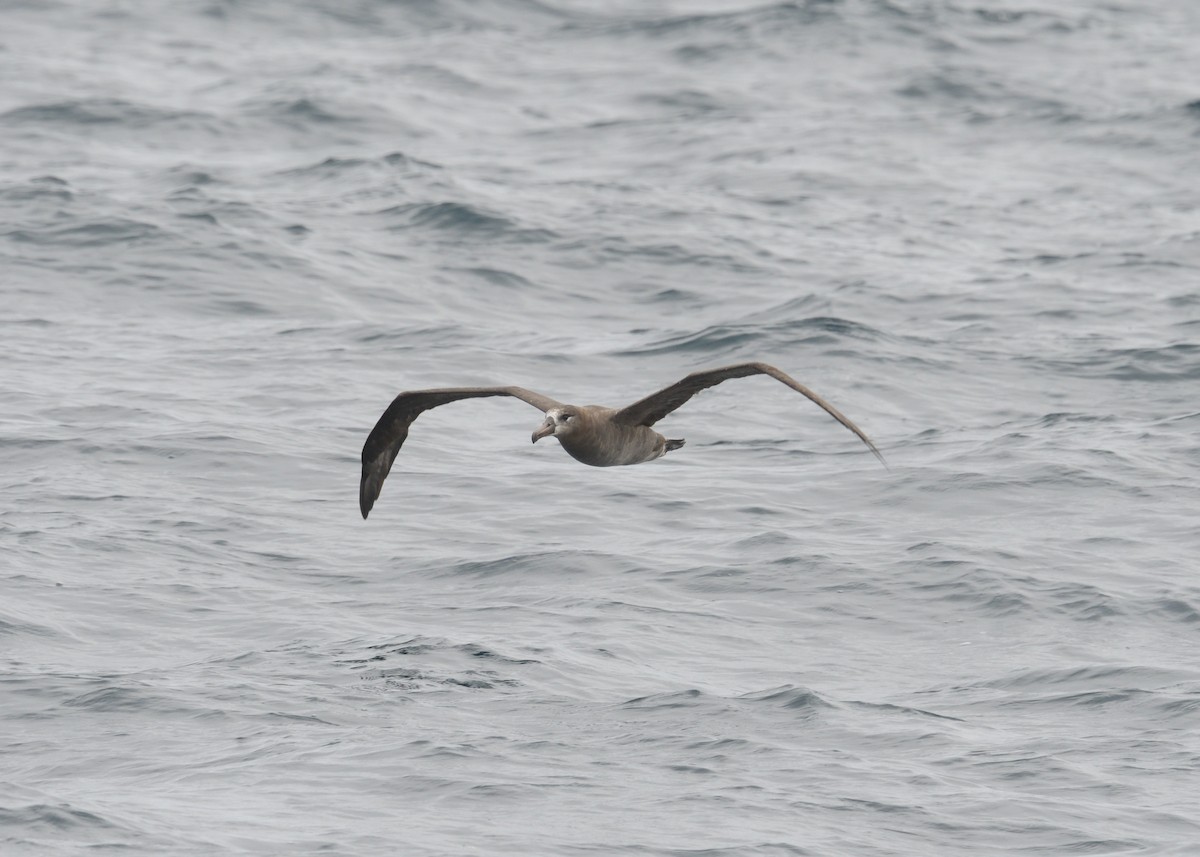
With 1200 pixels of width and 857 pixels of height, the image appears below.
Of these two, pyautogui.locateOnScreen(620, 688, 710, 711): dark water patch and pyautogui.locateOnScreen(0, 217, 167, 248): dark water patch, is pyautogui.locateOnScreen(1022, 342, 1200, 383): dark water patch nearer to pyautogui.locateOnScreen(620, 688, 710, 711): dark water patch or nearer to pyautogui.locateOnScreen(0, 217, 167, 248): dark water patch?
pyautogui.locateOnScreen(620, 688, 710, 711): dark water patch

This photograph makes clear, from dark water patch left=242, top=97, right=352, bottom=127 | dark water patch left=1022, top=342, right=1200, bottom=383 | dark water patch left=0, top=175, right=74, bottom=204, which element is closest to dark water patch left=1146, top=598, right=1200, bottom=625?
dark water patch left=1022, top=342, right=1200, bottom=383

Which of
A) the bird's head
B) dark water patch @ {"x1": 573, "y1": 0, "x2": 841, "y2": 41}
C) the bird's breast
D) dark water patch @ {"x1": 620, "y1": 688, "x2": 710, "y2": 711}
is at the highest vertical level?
the bird's head

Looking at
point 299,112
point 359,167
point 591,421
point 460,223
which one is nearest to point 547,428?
point 591,421

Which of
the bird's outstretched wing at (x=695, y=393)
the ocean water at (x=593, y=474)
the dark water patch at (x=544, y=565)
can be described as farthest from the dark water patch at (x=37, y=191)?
the bird's outstretched wing at (x=695, y=393)

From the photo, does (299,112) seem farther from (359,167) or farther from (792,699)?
(792,699)

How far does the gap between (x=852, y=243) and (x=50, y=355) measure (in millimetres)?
10123

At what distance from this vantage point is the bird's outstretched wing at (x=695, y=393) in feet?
35.1

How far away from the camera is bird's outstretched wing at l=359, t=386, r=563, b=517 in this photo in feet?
41.7

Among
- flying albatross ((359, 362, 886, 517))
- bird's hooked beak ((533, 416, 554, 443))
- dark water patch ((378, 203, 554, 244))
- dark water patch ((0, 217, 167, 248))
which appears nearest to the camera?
bird's hooked beak ((533, 416, 554, 443))

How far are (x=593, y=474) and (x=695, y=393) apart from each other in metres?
4.85

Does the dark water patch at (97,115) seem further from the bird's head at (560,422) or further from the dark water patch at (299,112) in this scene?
the bird's head at (560,422)

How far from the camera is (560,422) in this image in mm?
12250

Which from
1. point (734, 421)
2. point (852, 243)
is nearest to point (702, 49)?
point (852, 243)

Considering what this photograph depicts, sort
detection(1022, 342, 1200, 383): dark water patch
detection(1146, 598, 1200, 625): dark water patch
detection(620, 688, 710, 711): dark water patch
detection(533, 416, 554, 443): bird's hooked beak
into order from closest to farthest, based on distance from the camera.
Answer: detection(533, 416, 554, 443): bird's hooked beak
detection(620, 688, 710, 711): dark water patch
detection(1146, 598, 1200, 625): dark water patch
detection(1022, 342, 1200, 383): dark water patch
